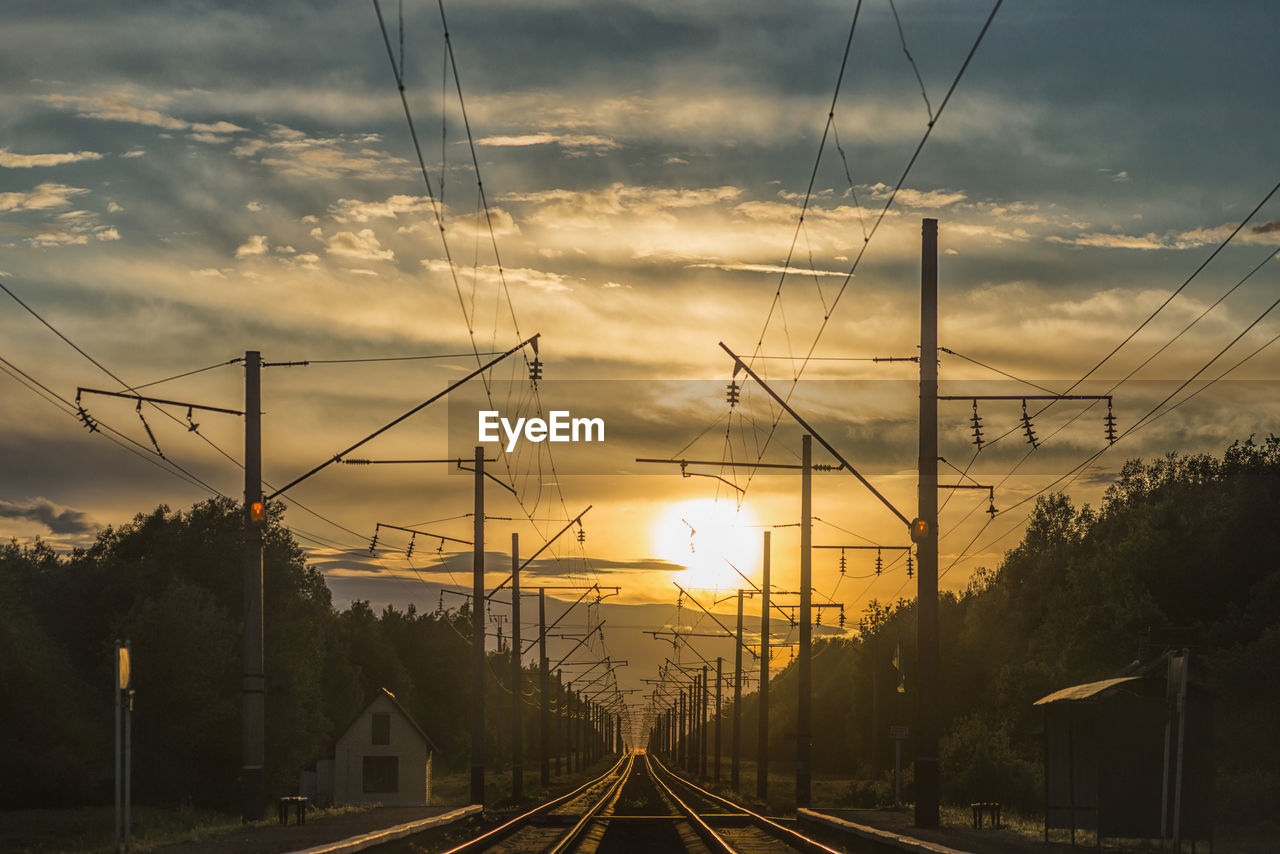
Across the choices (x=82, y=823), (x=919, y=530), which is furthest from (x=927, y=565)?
(x=82, y=823)

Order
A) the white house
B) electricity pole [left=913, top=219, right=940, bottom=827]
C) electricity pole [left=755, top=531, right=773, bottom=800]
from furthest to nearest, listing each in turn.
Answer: the white house, electricity pole [left=755, top=531, right=773, bottom=800], electricity pole [left=913, top=219, right=940, bottom=827]

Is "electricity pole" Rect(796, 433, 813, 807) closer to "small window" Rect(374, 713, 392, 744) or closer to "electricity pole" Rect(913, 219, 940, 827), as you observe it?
"electricity pole" Rect(913, 219, 940, 827)

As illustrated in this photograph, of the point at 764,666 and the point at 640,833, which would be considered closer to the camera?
the point at 640,833

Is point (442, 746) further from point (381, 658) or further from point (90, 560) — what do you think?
point (90, 560)

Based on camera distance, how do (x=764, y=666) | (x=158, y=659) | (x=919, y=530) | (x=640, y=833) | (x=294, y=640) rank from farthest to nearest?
(x=294, y=640), (x=158, y=659), (x=764, y=666), (x=640, y=833), (x=919, y=530)

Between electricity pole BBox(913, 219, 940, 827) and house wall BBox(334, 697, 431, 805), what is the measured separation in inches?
2296

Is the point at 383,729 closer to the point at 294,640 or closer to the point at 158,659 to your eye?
the point at 294,640

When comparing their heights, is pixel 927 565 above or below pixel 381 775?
above

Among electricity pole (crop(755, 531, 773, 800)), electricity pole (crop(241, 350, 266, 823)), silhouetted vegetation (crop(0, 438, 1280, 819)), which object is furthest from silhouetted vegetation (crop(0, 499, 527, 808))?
electricity pole (crop(241, 350, 266, 823))

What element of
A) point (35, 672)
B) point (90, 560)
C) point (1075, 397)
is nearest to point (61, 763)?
point (35, 672)

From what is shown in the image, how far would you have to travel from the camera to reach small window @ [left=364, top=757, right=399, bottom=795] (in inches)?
3241

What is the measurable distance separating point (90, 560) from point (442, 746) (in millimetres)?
77712

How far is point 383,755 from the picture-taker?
8300cm

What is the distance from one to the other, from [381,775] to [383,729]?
2702 mm
